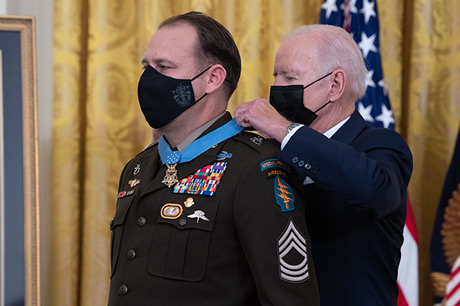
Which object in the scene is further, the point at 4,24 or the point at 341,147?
the point at 4,24

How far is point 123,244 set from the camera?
1.58m

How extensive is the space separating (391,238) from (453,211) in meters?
1.05

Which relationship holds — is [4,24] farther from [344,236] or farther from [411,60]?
[411,60]

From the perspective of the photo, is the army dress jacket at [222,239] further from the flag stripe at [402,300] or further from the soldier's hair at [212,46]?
the flag stripe at [402,300]

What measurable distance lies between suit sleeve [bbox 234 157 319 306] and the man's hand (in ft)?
0.52

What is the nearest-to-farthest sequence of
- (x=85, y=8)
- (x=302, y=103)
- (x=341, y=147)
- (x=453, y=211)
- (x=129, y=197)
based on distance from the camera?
(x=341, y=147)
(x=129, y=197)
(x=302, y=103)
(x=453, y=211)
(x=85, y=8)

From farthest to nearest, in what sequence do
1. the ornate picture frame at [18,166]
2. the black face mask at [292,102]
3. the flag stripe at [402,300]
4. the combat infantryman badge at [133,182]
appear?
the flag stripe at [402,300] < the ornate picture frame at [18,166] < the black face mask at [292,102] < the combat infantryman badge at [133,182]

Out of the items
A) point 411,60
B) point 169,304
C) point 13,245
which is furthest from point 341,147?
point 411,60

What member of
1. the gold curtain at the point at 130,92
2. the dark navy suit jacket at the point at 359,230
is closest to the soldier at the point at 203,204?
the dark navy suit jacket at the point at 359,230

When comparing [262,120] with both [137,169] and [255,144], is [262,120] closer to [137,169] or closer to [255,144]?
[255,144]

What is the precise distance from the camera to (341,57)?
1832 millimetres

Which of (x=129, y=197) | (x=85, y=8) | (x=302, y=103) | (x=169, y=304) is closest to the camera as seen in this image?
(x=169, y=304)

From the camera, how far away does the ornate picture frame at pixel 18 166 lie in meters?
2.41

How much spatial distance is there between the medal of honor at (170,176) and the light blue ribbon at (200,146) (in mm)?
17
